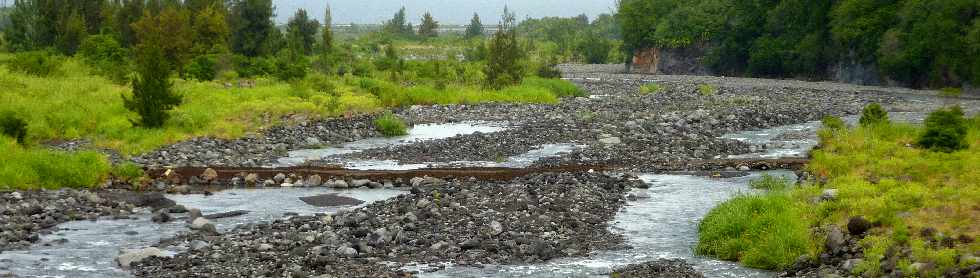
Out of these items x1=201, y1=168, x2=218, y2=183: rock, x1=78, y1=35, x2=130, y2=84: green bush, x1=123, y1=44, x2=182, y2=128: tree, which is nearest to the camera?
x1=201, y1=168, x2=218, y2=183: rock

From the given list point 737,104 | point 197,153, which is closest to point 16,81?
point 197,153

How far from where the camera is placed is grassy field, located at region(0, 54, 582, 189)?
30.1m

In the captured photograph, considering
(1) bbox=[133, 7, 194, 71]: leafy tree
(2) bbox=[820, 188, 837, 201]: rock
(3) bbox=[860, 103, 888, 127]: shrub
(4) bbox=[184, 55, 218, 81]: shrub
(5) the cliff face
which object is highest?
(1) bbox=[133, 7, 194, 71]: leafy tree

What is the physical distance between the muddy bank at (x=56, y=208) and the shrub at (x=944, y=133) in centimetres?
1883

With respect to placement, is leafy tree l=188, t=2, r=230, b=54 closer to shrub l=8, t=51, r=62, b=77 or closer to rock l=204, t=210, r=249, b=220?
shrub l=8, t=51, r=62, b=77

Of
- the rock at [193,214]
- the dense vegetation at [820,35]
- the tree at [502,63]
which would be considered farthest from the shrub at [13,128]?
the dense vegetation at [820,35]

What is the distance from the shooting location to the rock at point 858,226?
619 inches

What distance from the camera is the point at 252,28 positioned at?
74.1 meters

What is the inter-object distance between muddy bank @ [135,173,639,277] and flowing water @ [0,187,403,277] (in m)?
0.78

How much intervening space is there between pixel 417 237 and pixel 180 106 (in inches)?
909

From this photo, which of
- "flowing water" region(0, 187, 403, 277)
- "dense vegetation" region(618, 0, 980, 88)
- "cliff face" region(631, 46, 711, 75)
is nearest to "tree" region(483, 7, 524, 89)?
"dense vegetation" region(618, 0, 980, 88)

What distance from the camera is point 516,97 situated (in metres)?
53.2

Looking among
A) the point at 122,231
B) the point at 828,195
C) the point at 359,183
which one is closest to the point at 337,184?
the point at 359,183

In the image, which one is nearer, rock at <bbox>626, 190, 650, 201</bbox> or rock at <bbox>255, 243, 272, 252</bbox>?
rock at <bbox>255, 243, 272, 252</bbox>
